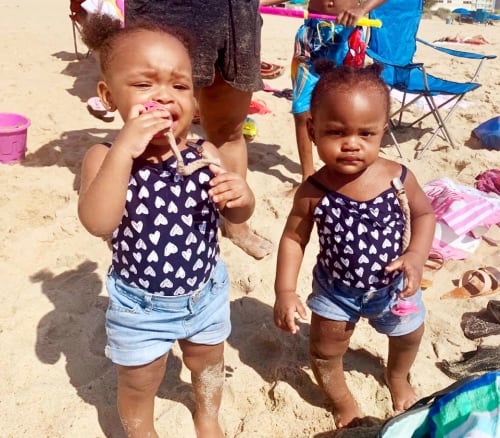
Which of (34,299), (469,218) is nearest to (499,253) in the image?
(469,218)

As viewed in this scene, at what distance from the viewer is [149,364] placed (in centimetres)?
177

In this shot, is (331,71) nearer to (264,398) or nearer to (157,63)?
(157,63)

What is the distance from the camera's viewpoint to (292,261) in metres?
1.96

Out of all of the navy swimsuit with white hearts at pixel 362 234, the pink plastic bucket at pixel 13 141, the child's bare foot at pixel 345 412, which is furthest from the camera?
the pink plastic bucket at pixel 13 141

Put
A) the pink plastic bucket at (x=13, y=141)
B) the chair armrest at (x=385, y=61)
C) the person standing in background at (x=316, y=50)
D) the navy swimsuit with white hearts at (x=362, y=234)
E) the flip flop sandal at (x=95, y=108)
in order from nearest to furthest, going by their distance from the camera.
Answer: the navy swimsuit with white hearts at (x=362, y=234), the person standing in background at (x=316, y=50), the pink plastic bucket at (x=13, y=141), the chair armrest at (x=385, y=61), the flip flop sandal at (x=95, y=108)

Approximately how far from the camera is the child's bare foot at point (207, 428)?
2031 millimetres

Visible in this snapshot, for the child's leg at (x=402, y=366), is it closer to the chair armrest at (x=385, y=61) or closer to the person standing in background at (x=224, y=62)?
the person standing in background at (x=224, y=62)

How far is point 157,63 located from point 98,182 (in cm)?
38

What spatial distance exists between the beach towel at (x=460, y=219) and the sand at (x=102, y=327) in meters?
0.08

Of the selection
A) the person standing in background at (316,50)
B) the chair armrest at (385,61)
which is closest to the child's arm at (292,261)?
the person standing in background at (316,50)

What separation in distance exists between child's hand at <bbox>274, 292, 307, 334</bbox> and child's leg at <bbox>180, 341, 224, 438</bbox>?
0.76 feet

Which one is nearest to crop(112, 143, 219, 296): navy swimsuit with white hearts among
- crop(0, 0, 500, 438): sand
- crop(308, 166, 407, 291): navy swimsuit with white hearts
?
crop(308, 166, 407, 291): navy swimsuit with white hearts

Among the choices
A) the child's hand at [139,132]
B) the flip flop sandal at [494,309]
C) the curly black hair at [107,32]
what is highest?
the curly black hair at [107,32]

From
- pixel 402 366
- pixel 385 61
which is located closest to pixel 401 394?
pixel 402 366
